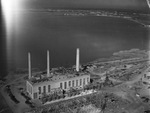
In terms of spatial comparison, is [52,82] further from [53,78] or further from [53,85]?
[53,78]

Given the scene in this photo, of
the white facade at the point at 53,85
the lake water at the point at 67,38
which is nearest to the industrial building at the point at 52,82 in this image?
the white facade at the point at 53,85

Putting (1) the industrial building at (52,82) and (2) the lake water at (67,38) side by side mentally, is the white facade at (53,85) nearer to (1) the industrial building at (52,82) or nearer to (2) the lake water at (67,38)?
(1) the industrial building at (52,82)

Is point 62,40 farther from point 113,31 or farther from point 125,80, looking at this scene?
point 125,80

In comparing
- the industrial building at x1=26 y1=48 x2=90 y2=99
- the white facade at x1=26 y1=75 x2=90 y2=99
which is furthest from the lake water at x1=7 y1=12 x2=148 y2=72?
the white facade at x1=26 y1=75 x2=90 y2=99

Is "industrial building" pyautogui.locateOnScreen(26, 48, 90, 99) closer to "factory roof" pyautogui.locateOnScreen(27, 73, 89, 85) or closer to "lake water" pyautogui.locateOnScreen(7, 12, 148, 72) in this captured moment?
"factory roof" pyautogui.locateOnScreen(27, 73, 89, 85)

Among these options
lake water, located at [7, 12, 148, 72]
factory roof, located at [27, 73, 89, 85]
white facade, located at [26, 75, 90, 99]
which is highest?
lake water, located at [7, 12, 148, 72]

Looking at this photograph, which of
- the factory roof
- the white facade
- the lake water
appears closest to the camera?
the white facade

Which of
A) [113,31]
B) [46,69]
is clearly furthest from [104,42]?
[46,69]
